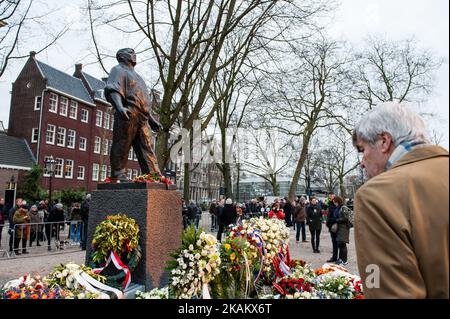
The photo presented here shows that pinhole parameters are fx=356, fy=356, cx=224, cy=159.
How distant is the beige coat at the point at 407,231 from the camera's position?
1.23 m

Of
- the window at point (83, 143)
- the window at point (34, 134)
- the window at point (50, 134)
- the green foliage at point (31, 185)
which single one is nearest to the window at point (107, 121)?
the window at point (83, 143)

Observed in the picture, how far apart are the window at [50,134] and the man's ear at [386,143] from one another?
129ft

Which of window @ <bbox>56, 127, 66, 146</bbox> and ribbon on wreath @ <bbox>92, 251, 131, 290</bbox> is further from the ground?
window @ <bbox>56, 127, 66, 146</bbox>

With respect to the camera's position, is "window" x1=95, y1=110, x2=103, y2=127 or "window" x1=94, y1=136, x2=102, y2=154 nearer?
"window" x1=94, y1=136, x2=102, y2=154

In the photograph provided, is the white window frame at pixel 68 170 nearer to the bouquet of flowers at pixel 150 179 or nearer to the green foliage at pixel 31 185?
the green foliage at pixel 31 185

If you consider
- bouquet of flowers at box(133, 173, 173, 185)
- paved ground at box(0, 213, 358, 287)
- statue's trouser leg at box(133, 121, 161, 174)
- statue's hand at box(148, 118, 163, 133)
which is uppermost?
statue's hand at box(148, 118, 163, 133)

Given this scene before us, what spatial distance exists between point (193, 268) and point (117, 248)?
5.26ft

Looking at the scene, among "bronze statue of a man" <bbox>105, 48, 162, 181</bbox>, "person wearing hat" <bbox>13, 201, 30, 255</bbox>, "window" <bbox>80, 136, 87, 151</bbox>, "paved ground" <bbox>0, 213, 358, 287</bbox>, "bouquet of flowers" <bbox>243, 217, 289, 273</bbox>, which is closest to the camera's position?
"bouquet of flowers" <bbox>243, 217, 289, 273</bbox>

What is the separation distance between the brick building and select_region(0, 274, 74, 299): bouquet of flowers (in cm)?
3102

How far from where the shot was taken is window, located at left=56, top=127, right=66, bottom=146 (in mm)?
37812

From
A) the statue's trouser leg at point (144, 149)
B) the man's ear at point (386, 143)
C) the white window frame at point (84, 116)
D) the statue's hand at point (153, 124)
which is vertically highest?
the white window frame at point (84, 116)

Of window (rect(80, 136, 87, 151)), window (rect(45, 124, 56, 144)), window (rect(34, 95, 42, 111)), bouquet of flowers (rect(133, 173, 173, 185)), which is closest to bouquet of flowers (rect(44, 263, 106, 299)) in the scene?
bouquet of flowers (rect(133, 173, 173, 185))

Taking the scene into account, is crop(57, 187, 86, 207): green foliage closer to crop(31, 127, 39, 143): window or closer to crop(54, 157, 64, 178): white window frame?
crop(54, 157, 64, 178): white window frame

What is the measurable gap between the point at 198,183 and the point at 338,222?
7245cm
